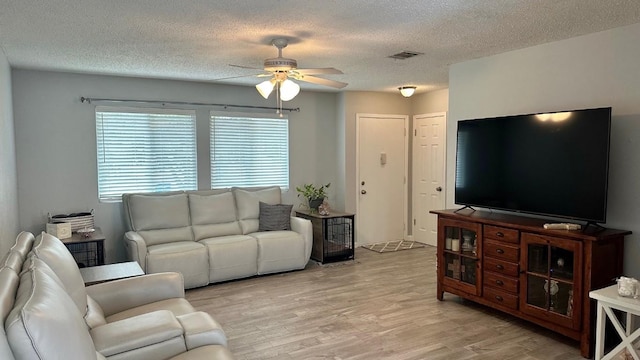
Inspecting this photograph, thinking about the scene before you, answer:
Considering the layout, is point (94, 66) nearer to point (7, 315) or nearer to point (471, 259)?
point (7, 315)

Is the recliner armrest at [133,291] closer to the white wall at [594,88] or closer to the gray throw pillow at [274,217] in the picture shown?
the gray throw pillow at [274,217]

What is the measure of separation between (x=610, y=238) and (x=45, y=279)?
11.4ft

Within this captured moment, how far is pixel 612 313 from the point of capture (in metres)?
2.78

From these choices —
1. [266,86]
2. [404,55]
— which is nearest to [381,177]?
[404,55]

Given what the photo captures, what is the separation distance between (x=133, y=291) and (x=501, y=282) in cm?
294

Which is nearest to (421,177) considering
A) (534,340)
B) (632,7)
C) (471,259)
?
(471,259)

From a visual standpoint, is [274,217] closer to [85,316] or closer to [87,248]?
[87,248]

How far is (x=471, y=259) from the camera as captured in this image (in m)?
4.05

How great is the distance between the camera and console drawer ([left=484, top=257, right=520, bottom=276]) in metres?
3.62

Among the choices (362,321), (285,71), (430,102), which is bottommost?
(362,321)

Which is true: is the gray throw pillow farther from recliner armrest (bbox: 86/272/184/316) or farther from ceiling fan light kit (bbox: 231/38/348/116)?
recliner armrest (bbox: 86/272/184/316)

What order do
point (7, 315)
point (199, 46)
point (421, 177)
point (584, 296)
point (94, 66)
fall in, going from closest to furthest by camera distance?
point (7, 315) < point (584, 296) < point (199, 46) < point (94, 66) < point (421, 177)

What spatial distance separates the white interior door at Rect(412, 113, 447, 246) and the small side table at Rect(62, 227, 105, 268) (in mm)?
4453

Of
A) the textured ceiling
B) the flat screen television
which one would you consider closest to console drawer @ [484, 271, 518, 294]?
the flat screen television
